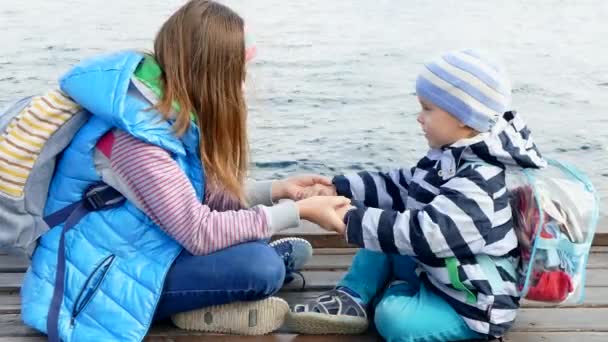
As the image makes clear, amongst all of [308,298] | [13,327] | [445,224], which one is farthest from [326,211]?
[13,327]

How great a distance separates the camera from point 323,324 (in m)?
2.72

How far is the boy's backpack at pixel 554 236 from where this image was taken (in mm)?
2596

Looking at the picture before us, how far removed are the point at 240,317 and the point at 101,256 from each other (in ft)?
1.53

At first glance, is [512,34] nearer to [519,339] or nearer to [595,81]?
[595,81]

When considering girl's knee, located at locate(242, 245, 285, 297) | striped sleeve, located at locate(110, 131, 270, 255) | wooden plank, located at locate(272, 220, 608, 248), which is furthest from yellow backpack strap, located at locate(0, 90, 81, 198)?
wooden plank, located at locate(272, 220, 608, 248)

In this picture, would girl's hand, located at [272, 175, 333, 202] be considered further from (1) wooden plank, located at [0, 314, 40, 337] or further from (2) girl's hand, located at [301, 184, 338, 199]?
(1) wooden plank, located at [0, 314, 40, 337]

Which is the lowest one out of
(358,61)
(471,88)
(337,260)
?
(358,61)

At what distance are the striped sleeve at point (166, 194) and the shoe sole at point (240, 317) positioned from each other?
0.24 metres

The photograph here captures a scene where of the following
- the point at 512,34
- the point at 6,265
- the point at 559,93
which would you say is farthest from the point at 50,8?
the point at 6,265

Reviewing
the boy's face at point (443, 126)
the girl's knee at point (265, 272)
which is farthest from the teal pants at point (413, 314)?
the boy's face at point (443, 126)

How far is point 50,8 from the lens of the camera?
14414 millimetres

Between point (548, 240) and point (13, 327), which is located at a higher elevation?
point (548, 240)

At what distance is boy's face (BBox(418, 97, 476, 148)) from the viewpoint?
269 centimetres

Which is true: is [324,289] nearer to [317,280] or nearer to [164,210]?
[317,280]
